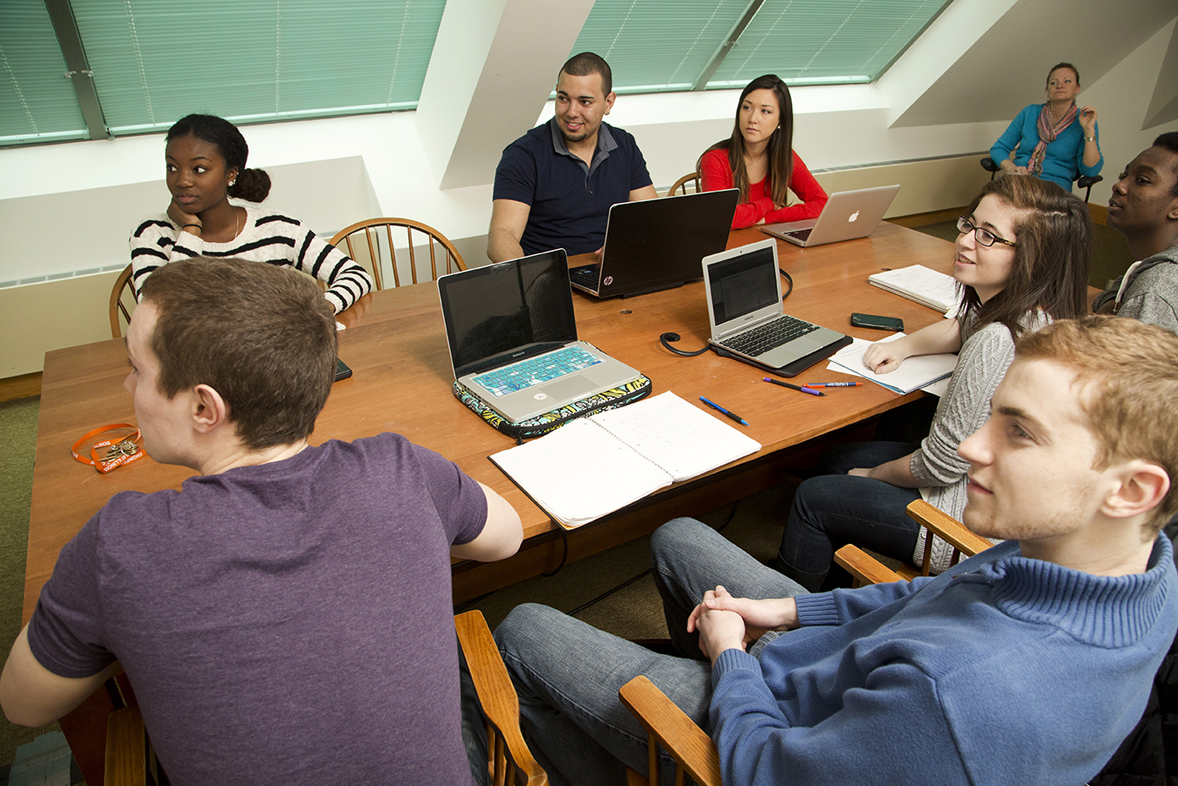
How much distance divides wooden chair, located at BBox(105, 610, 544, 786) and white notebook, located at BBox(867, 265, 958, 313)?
5.95 feet

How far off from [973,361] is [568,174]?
1.68m

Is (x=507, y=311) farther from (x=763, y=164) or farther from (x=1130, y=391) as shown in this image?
(x=763, y=164)

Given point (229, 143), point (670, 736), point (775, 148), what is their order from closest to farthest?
point (670, 736) → point (229, 143) → point (775, 148)

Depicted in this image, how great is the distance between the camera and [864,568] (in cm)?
131

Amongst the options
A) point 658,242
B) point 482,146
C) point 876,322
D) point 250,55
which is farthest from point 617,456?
point 250,55

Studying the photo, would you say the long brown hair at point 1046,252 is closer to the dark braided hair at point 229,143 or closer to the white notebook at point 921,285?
the white notebook at point 921,285

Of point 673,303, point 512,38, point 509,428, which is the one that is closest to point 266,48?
point 512,38

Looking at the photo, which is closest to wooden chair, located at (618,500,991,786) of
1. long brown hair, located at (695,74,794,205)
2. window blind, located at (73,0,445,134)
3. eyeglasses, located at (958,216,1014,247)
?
eyeglasses, located at (958,216,1014,247)

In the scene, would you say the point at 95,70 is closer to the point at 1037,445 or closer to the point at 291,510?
the point at 291,510

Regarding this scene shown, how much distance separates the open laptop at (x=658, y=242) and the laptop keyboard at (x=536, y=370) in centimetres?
45

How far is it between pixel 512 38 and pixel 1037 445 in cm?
289

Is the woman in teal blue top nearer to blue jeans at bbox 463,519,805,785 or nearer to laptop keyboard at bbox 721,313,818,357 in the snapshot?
laptop keyboard at bbox 721,313,818,357

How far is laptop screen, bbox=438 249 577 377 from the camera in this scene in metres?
1.61

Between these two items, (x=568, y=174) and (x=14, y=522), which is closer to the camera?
(x=14, y=522)
